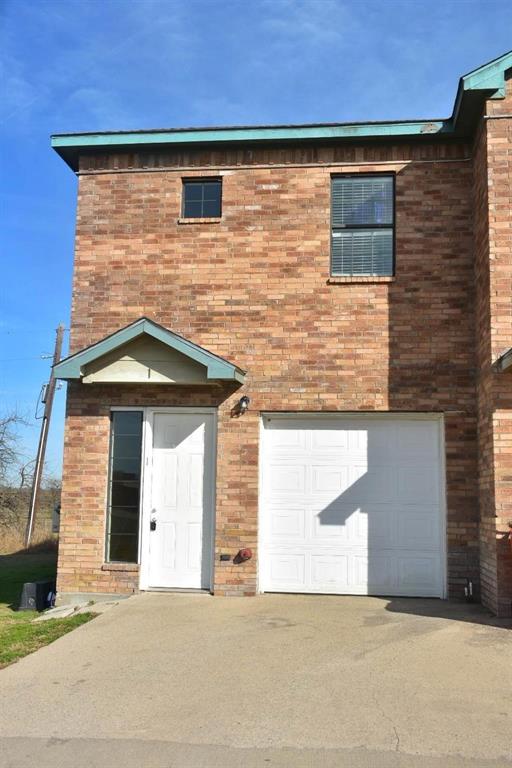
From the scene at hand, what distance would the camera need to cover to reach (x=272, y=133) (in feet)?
31.8

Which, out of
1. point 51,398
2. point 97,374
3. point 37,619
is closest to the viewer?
point 37,619

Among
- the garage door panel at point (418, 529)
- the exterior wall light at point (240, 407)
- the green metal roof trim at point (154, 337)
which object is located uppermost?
the green metal roof trim at point (154, 337)

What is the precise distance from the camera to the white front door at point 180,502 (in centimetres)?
929

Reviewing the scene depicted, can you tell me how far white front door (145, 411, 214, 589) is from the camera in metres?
9.29

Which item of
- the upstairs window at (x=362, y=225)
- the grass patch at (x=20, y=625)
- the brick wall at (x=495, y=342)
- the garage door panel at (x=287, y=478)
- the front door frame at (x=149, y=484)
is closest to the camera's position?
the grass patch at (x=20, y=625)

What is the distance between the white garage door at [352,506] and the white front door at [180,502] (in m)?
0.78

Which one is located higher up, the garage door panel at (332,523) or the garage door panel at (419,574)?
the garage door panel at (332,523)

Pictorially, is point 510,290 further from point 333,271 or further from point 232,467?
point 232,467

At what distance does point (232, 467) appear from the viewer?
9.26m

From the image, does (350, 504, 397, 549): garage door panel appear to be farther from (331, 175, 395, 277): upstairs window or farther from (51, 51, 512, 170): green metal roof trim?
(51, 51, 512, 170): green metal roof trim

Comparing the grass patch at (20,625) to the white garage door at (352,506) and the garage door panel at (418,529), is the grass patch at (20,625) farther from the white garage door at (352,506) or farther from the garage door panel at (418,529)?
the garage door panel at (418,529)

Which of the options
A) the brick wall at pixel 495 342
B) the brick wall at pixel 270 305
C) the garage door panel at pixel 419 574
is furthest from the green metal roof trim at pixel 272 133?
the garage door panel at pixel 419 574

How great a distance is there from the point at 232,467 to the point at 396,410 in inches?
91.0

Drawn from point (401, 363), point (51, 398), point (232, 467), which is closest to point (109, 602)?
point (232, 467)
